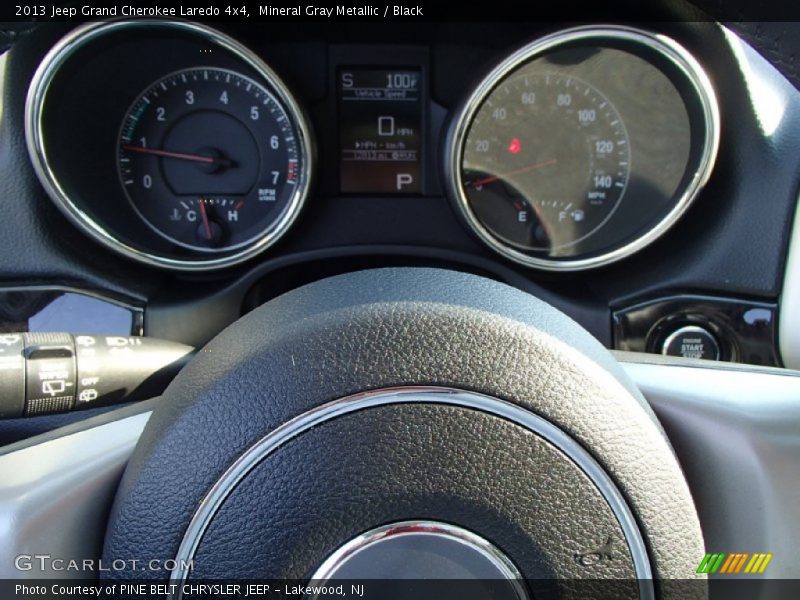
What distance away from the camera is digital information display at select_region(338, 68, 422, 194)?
1851 millimetres

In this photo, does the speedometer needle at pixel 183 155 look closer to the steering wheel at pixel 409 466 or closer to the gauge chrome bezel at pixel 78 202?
the gauge chrome bezel at pixel 78 202

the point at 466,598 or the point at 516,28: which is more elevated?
the point at 516,28

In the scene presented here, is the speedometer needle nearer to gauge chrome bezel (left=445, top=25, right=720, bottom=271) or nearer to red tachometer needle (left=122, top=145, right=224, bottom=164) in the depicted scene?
red tachometer needle (left=122, top=145, right=224, bottom=164)

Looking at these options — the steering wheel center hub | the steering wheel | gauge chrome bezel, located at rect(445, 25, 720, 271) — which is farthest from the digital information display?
the steering wheel center hub

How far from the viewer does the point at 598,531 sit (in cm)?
86

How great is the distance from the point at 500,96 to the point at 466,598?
1288 millimetres

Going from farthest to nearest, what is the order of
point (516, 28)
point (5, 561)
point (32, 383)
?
point (516, 28), point (32, 383), point (5, 561)

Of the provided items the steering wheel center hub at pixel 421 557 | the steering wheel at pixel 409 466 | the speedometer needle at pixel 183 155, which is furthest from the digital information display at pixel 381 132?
the steering wheel center hub at pixel 421 557

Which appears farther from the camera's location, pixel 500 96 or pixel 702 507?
pixel 500 96

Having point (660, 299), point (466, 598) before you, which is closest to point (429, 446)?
point (466, 598)

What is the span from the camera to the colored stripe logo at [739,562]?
41.1 inches

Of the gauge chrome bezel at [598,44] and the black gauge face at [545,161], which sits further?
the black gauge face at [545,161]

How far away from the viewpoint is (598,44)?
70.6 inches

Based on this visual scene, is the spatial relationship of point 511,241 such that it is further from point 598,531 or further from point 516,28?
point 598,531
